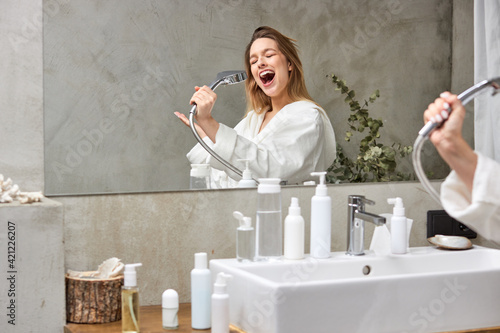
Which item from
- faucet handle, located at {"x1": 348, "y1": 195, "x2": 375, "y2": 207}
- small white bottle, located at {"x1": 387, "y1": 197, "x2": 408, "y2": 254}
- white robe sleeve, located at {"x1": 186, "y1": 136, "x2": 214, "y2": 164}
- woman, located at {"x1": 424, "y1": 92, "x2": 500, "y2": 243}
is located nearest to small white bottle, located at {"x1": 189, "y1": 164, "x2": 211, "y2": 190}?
white robe sleeve, located at {"x1": 186, "y1": 136, "x2": 214, "y2": 164}

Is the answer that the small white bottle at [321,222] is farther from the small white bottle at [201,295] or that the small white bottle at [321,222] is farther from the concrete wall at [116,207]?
the small white bottle at [201,295]

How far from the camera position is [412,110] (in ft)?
6.23

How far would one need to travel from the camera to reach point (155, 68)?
64.4 inches

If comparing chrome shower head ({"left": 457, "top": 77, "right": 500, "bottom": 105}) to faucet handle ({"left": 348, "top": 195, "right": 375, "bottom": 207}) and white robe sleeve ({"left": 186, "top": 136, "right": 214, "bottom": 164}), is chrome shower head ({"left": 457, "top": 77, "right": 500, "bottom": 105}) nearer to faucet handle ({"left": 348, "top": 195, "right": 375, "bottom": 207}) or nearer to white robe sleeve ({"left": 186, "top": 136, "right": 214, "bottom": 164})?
faucet handle ({"left": 348, "top": 195, "right": 375, "bottom": 207})

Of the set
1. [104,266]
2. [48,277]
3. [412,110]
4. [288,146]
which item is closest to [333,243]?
[288,146]

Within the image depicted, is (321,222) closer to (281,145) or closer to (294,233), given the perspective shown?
(294,233)

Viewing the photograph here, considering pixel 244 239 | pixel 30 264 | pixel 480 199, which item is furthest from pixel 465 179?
pixel 30 264

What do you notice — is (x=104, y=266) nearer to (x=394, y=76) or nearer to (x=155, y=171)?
(x=155, y=171)

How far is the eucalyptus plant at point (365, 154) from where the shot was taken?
1.83 metres

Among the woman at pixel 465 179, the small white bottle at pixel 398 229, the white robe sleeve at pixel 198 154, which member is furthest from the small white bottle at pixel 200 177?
the woman at pixel 465 179

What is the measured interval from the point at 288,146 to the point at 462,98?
584 millimetres

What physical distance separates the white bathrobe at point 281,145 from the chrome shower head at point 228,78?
9 centimetres

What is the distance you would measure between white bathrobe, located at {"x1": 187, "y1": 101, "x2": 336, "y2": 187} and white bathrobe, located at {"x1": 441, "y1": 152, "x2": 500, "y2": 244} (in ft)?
1.84

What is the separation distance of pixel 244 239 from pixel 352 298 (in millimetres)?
319
